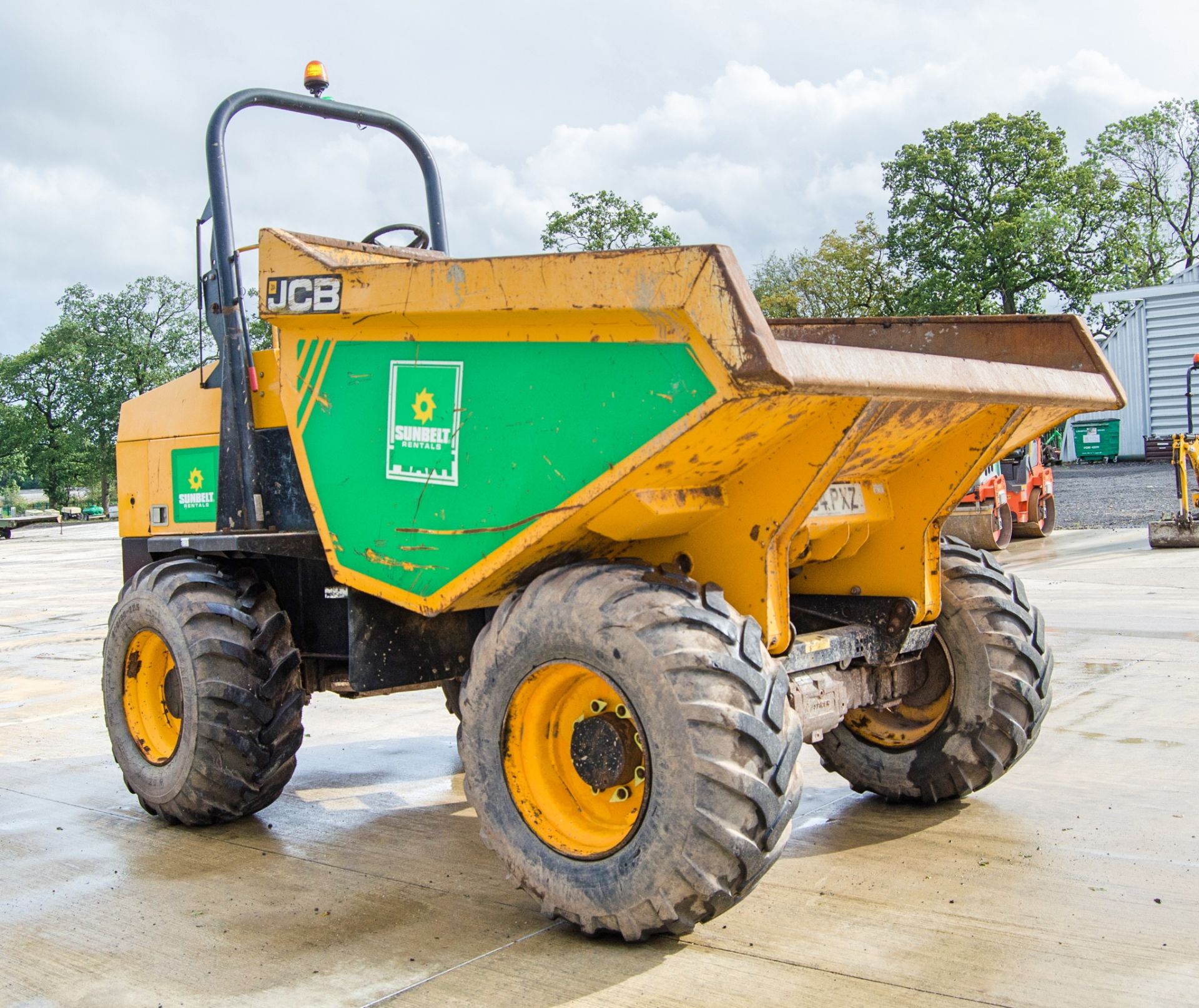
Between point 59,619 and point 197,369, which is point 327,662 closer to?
point 197,369

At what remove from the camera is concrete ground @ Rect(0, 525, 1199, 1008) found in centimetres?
313

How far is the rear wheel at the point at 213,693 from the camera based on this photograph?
4.48 meters

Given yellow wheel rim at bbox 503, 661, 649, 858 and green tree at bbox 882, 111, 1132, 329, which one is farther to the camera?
green tree at bbox 882, 111, 1132, 329

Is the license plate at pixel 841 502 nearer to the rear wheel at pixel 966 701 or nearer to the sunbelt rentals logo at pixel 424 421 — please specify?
the rear wheel at pixel 966 701

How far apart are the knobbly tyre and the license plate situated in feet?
0.03

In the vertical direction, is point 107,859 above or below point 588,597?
below

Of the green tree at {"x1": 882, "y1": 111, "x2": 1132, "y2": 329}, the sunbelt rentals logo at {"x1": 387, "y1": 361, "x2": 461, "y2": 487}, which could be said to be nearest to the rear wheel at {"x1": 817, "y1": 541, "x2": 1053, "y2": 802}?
the sunbelt rentals logo at {"x1": 387, "y1": 361, "x2": 461, "y2": 487}

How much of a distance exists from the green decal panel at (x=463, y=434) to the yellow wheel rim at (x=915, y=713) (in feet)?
5.89

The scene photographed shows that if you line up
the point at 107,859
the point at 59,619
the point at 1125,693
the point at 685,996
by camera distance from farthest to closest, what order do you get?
1. the point at 59,619
2. the point at 1125,693
3. the point at 107,859
4. the point at 685,996

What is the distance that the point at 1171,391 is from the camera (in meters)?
28.5

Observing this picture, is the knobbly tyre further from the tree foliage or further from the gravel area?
the tree foliage

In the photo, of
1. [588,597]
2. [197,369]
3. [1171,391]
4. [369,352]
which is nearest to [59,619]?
[197,369]

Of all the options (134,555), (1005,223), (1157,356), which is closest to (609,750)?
(134,555)

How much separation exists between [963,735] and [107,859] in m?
3.15
